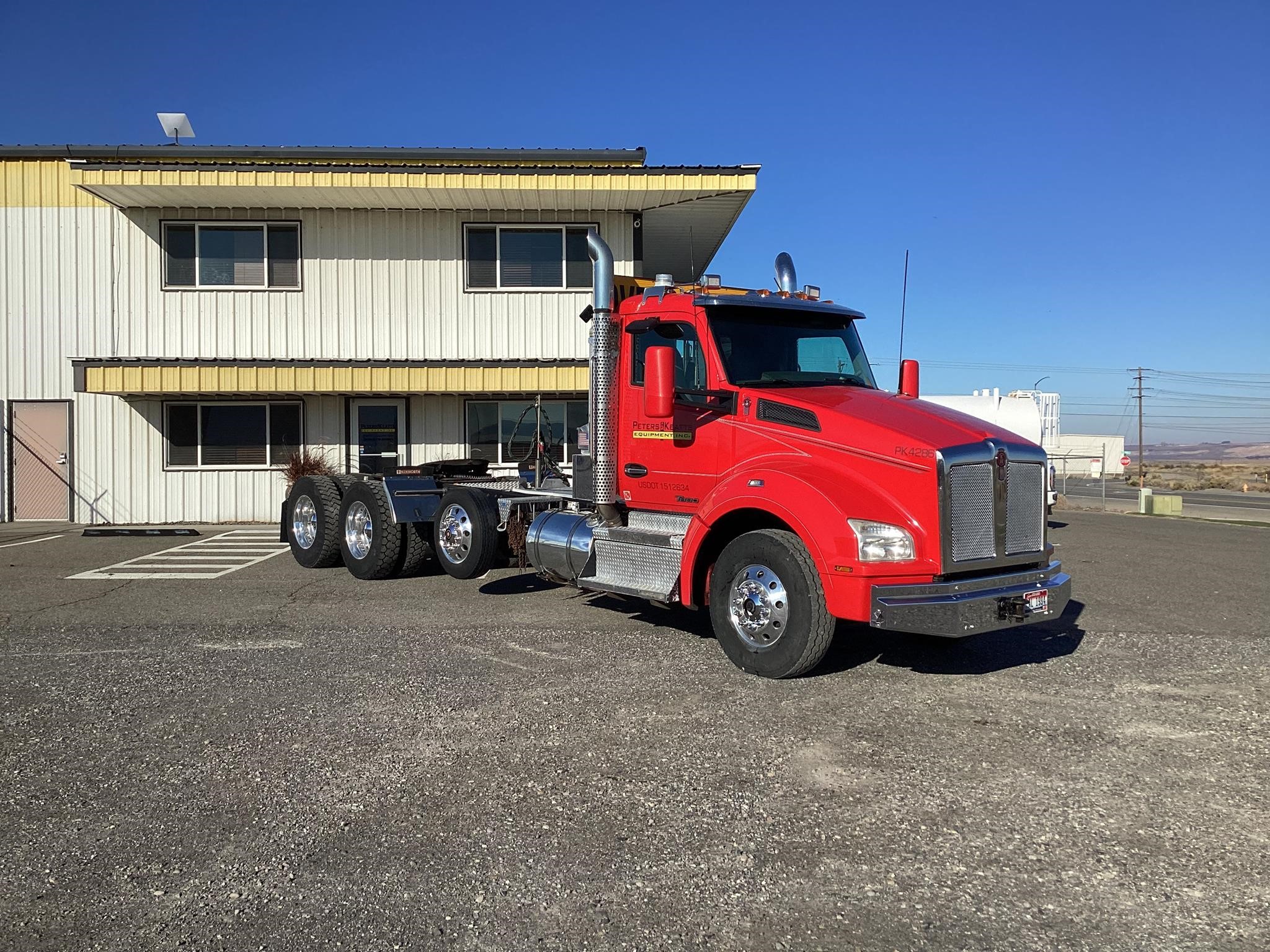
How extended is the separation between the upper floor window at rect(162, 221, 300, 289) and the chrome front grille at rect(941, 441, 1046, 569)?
14.9 metres

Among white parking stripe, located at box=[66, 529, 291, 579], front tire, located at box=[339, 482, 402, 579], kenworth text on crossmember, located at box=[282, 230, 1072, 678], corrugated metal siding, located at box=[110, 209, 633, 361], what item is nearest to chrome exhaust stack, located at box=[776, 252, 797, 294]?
kenworth text on crossmember, located at box=[282, 230, 1072, 678]

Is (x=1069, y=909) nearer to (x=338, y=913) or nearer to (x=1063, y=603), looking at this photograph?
(x=338, y=913)

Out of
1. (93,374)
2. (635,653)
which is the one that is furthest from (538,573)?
(93,374)

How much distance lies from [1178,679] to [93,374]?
651 inches

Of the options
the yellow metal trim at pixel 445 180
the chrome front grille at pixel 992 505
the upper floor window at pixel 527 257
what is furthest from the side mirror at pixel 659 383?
the upper floor window at pixel 527 257

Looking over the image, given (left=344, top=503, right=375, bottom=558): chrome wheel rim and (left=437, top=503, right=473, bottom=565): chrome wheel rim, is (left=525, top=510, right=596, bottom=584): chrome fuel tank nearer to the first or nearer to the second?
(left=437, top=503, right=473, bottom=565): chrome wheel rim

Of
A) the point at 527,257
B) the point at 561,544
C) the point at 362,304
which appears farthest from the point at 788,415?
the point at 362,304

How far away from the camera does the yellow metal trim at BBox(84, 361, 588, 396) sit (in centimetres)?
1625

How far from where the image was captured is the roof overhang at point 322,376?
16.2m

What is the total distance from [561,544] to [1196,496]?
40455 millimetres

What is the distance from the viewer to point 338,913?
3.12 m

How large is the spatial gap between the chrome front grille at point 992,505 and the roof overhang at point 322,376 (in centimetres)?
1075

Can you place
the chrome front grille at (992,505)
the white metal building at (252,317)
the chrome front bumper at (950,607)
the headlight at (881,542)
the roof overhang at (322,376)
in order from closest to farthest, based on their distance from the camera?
the chrome front bumper at (950,607) < the headlight at (881,542) < the chrome front grille at (992,505) < the roof overhang at (322,376) < the white metal building at (252,317)

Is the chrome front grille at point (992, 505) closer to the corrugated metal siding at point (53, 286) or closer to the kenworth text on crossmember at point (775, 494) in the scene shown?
the kenworth text on crossmember at point (775, 494)
